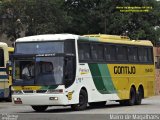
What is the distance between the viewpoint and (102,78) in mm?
25094

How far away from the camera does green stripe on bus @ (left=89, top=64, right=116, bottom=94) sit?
80.3ft

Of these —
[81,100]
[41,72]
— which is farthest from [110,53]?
[41,72]

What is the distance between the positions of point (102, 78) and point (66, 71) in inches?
132

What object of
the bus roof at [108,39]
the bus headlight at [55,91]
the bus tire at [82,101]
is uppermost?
the bus roof at [108,39]

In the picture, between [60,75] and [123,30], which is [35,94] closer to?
[60,75]

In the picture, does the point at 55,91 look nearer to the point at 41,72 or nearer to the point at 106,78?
the point at 41,72

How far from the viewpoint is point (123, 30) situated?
2377 inches

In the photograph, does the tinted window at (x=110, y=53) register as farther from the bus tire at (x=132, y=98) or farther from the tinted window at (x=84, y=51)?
the bus tire at (x=132, y=98)

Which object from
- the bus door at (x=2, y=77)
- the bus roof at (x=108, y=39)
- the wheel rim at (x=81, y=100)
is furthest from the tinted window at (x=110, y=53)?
the bus door at (x=2, y=77)

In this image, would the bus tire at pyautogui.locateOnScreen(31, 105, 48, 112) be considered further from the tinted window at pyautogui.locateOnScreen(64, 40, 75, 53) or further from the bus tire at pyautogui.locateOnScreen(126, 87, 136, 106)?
the bus tire at pyautogui.locateOnScreen(126, 87, 136, 106)

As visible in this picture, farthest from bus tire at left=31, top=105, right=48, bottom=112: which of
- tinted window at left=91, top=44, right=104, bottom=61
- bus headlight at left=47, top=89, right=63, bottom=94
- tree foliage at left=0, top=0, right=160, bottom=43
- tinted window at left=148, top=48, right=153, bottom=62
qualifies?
tree foliage at left=0, top=0, right=160, bottom=43

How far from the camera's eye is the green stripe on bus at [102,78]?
80.3ft

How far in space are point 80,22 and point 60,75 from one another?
4005 cm

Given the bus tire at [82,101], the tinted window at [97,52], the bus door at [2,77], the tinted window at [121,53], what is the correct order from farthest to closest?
the bus door at [2,77]
the tinted window at [121,53]
the tinted window at [97,52]
the bus tire at [82,101]
